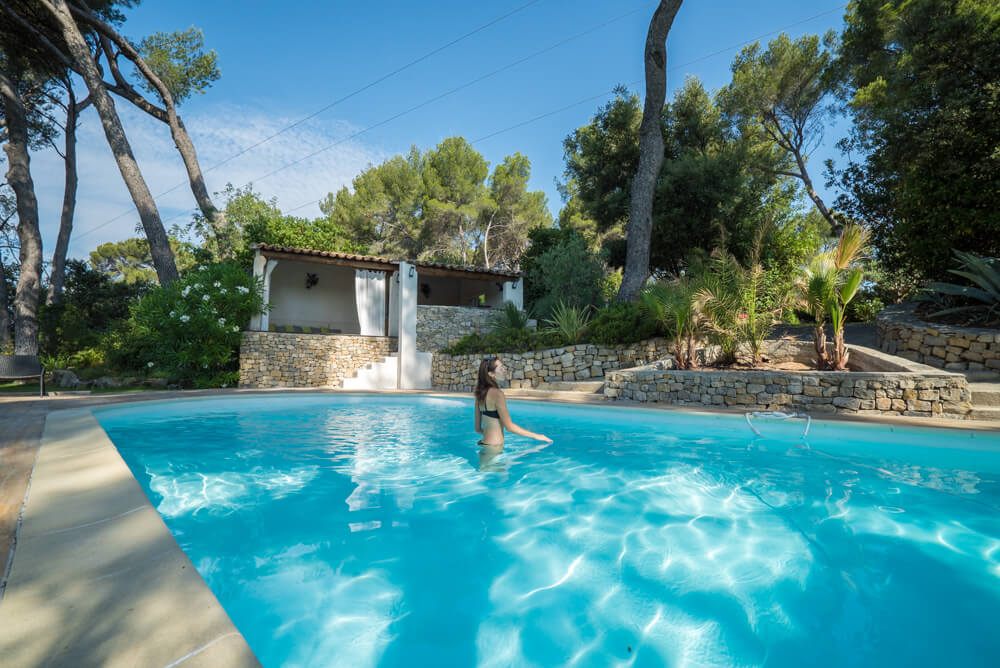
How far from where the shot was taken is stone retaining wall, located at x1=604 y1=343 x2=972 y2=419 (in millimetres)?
5441

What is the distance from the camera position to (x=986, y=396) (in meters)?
5.34

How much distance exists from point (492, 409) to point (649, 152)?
11.1 meters

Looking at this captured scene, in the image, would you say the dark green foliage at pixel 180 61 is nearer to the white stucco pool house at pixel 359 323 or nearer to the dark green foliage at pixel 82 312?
the dark green foliage at pixel 82 312

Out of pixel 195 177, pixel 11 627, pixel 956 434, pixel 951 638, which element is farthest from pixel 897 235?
pixel 195 177

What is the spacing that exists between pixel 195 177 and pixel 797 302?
20.8 metres

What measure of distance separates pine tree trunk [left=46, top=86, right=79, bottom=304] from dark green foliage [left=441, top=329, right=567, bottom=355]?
16.2 m

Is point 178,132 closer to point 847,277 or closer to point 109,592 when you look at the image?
point 109,592

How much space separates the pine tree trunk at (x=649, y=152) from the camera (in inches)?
495

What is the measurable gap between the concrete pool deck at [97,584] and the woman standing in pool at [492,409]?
2.93 meters

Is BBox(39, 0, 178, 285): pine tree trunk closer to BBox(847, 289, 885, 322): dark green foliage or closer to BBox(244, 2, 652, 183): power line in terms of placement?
BBox(244, 2, 652, 183): power line

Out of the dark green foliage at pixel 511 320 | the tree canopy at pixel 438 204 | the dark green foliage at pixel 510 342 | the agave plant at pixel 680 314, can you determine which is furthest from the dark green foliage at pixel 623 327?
the tree canopy at pixel 438 204

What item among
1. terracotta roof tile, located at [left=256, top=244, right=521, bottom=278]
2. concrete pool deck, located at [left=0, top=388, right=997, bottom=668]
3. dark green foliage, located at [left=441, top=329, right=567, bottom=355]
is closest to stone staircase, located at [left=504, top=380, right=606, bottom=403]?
dark green foliage, located at [left=441, top=329, right=567, bottom=355]

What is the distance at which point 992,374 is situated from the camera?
20.1 feet

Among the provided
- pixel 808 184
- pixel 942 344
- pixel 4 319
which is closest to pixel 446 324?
pixel 942 344
